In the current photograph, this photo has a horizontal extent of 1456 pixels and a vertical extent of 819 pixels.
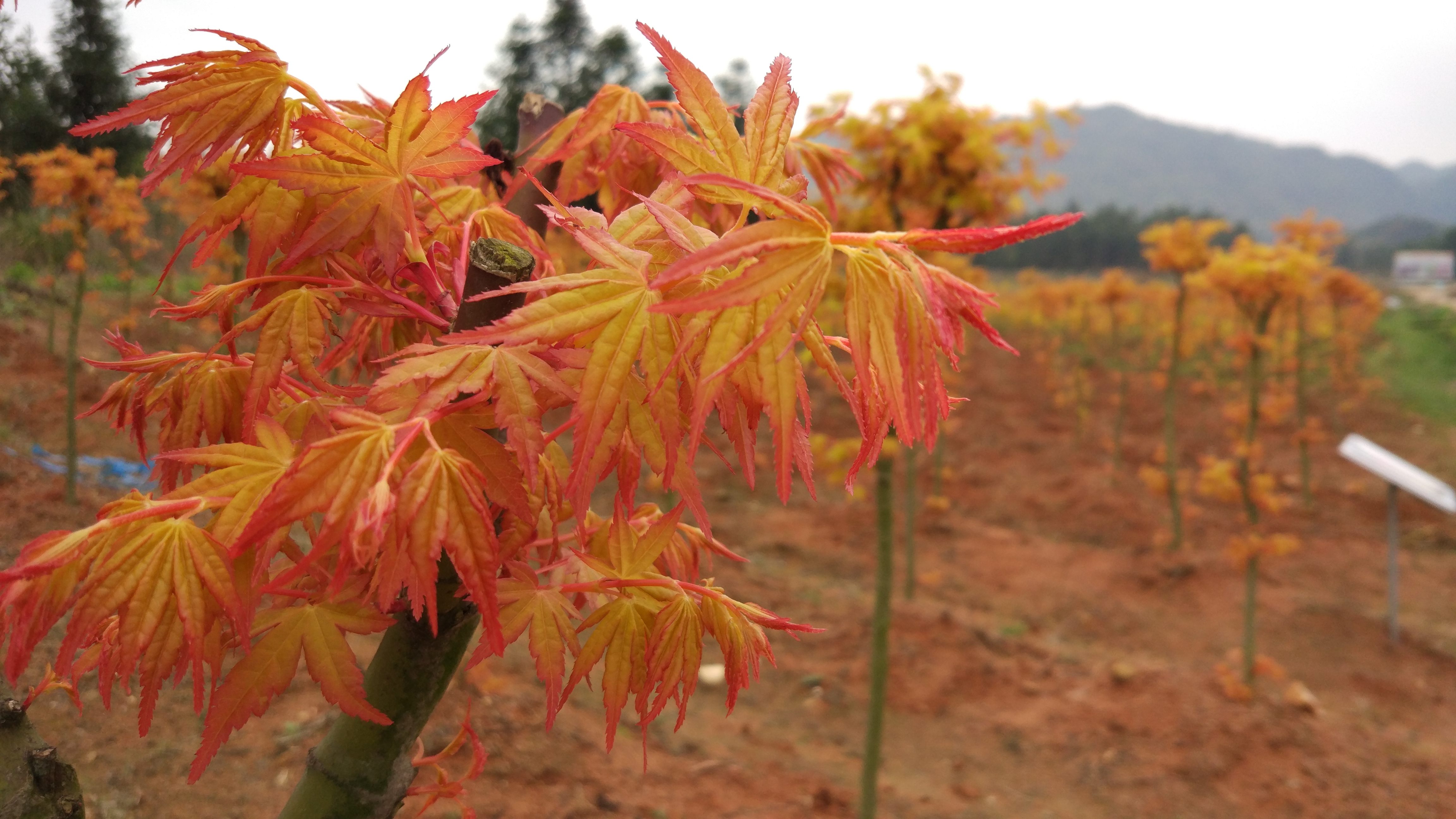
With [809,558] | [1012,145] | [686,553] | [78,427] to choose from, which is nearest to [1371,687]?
[809,558]

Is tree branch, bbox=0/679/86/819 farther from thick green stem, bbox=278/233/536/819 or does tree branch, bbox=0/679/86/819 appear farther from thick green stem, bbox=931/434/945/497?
thick green stem, bbox=931/434/945/497

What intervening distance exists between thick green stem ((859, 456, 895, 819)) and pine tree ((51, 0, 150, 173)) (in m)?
2.95

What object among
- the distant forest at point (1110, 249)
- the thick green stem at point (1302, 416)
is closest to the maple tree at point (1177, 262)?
the thick green stem at point (1302, 416)

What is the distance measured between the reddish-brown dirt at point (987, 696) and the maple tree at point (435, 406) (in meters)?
0.76

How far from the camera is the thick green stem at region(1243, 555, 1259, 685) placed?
420 centimetres

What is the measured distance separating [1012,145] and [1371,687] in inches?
161

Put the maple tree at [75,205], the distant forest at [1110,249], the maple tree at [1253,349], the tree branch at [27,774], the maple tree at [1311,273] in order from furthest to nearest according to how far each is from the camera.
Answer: the distant forest at [1110,249] → the maple tree at [1311,273] → the maple tree at [1253,349] → the maple tree at [75,205] → the tree branch at [27,774]

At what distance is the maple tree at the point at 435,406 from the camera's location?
0.55 meters

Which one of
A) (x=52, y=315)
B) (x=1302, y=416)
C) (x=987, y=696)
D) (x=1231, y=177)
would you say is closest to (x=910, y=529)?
(x=987, y=696)

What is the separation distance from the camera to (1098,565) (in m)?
6.25

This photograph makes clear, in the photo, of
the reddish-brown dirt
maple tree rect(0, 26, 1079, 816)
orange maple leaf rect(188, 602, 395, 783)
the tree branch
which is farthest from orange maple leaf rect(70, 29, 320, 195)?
the reddish-brown dirt

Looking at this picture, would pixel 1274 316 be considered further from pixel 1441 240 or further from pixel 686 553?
pixel 1441 240

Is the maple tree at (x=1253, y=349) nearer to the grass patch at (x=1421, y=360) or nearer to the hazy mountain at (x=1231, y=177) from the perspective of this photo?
the grass patch at (x=1421, y=360)

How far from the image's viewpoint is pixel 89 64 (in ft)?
8.55
